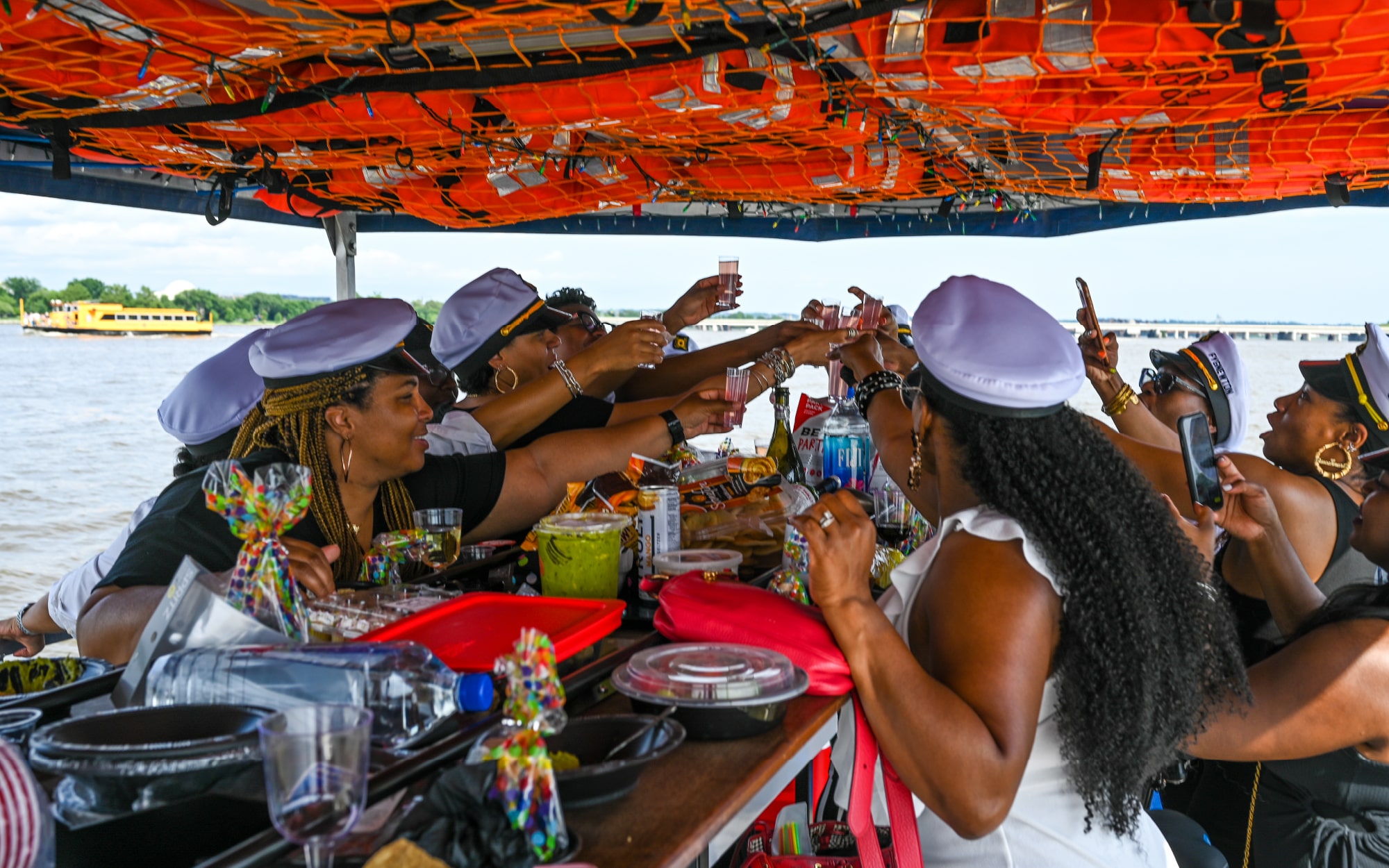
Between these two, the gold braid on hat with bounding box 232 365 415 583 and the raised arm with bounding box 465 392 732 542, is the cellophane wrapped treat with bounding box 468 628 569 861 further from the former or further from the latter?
the raised arm with bounding box 465 392 732 542

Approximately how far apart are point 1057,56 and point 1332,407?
141cm

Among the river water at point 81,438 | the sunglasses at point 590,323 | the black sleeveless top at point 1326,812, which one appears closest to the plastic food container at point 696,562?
the river water at point 81,438

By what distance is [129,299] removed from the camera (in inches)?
830

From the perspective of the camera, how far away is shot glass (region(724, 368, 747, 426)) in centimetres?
269

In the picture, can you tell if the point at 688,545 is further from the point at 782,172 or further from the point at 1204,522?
the point at 782,172

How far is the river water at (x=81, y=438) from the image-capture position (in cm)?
871

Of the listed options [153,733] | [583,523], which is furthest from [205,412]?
[153,733]

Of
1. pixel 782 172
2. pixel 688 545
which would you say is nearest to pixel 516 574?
pixel 688 545

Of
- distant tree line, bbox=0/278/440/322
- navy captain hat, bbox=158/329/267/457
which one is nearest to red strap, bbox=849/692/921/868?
navy captain hat, bbox=158/329/267/457

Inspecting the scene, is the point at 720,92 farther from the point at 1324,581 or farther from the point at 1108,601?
the point at 1324,581

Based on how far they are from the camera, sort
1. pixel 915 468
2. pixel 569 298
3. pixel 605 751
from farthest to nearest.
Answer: pixel 569 298 → pixel 915 468 → pixel 605 751

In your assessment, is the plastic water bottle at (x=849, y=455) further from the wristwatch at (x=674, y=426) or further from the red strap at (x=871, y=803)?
the red strap at (x=871, y=803)

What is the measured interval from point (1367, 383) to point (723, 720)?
2422mm

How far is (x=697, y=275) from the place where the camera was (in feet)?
15.3
